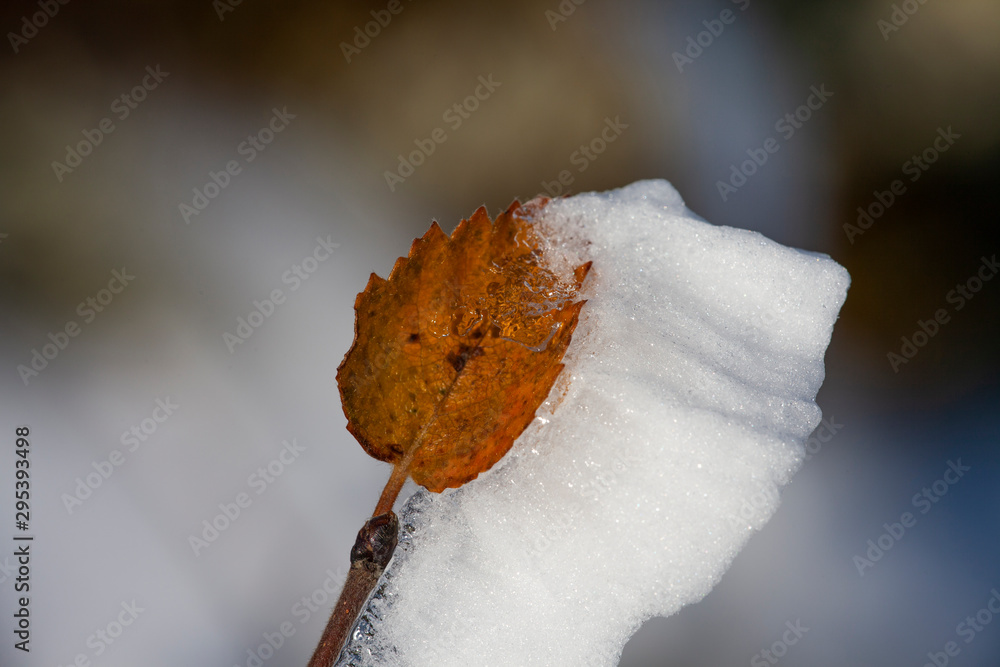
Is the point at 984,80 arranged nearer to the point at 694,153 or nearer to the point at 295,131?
the point at 694,153

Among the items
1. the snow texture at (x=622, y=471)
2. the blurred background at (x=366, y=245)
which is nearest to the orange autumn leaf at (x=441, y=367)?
the snow texture at (x=622, y=471)

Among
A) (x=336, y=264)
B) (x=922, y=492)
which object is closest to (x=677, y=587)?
(x=336, y=264)

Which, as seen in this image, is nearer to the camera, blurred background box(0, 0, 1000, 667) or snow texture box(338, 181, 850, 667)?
snow texture box(338, 181, 850, 667)

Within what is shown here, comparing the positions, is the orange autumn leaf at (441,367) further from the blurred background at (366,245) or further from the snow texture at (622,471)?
the blurred background at (366,245)

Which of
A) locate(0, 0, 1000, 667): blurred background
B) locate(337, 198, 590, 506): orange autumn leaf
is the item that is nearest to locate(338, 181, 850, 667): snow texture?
locate(337, 198, 590, 506): orange autumn leaf

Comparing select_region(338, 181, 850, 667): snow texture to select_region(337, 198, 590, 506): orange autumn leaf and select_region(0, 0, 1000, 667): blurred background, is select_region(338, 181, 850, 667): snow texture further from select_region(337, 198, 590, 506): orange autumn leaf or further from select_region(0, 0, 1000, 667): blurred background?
select_region(0, 0, 1000, 667): blurred background
